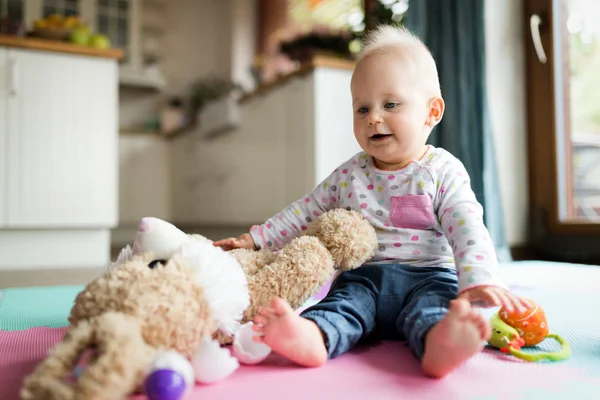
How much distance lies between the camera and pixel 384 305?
833mm

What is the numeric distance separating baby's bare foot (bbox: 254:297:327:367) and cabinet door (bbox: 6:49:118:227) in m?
1.72

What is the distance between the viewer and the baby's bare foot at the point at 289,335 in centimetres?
65

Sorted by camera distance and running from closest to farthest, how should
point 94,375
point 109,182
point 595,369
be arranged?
point 94,375, point 595,369, point 109,182

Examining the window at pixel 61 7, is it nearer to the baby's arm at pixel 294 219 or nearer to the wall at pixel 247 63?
the wall at pixel 247 63

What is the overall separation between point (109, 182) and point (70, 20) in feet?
2.46

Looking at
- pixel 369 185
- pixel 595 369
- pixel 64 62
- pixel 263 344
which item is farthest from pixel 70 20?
pixel 595 369

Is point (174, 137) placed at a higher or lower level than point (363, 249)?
higher

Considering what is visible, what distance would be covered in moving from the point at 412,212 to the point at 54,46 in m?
1.82

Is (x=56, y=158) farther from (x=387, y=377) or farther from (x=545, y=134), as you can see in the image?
(x=545, y=134)

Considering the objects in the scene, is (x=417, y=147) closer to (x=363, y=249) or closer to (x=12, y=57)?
(x=363, y=249)

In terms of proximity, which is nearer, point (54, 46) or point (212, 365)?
point (212, 365)

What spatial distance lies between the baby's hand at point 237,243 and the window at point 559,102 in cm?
166

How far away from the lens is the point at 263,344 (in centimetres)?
72

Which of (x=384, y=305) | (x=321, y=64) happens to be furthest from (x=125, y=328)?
(x=321, y=64)
